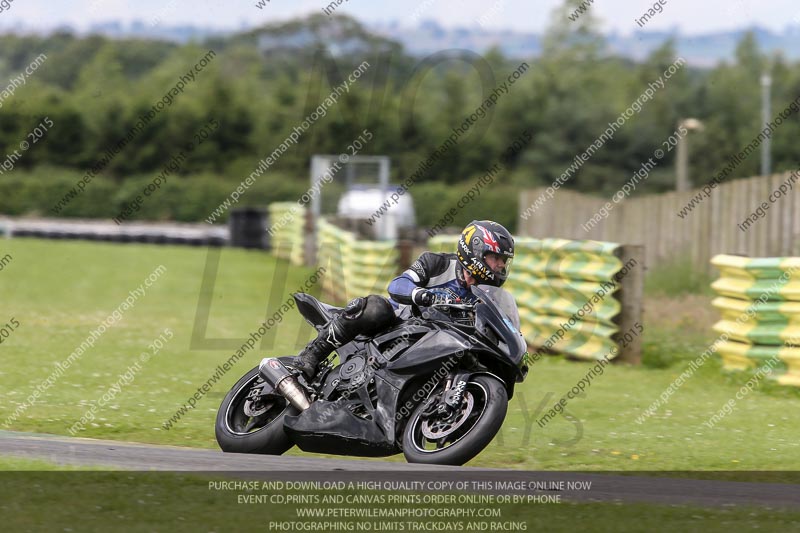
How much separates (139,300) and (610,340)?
9.82 metres

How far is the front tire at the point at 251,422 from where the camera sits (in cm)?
797

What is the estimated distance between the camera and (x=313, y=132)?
68250 mm

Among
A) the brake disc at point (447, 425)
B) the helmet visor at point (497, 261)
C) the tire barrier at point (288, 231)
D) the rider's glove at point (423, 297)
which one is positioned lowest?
the tire barrier at point (288, 231)

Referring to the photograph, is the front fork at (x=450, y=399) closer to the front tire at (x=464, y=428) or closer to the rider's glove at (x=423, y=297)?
the front tire at (x=464, y=428)

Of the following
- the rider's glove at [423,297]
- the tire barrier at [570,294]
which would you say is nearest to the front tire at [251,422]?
the rider's glove at [423,297]

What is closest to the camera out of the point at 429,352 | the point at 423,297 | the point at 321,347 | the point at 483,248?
the point at 429,352

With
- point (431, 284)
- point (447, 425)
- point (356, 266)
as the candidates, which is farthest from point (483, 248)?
point (356, 266)

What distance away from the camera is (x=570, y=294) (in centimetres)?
1455

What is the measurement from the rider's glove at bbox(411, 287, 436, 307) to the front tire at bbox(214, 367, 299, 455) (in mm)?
1122

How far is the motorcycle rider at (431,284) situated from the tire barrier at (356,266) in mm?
9597

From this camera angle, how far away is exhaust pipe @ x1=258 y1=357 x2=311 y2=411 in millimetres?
7930

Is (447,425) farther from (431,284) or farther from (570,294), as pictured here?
(570,294)

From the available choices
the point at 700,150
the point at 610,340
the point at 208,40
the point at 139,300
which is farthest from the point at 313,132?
the point at 208,40
